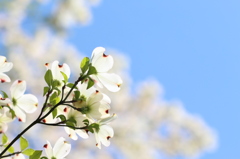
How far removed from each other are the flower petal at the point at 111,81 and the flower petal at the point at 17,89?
0.06 m

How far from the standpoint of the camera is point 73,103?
0.99 ft

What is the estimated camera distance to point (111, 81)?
1.00ft

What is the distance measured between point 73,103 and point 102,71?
0.03m

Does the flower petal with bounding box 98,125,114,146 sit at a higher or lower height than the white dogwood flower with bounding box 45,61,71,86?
lower

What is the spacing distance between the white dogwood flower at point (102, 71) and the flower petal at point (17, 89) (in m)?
0.06

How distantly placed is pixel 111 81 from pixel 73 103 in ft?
0.10

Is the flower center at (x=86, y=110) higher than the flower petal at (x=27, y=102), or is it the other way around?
the flower petal at (x=27, y=102)

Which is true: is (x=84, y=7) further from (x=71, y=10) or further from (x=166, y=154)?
(x=166, y=154)

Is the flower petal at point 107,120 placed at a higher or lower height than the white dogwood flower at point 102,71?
lower

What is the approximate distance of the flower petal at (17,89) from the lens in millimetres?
318

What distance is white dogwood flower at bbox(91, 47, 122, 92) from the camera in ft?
1.00

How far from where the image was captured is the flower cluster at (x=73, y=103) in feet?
0.99

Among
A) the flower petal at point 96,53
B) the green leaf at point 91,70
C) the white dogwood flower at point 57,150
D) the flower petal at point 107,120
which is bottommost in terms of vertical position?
the white dogwood flower at point 57,150

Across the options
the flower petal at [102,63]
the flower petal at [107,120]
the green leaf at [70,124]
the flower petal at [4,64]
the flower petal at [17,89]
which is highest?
the flower petal at [102,63]
